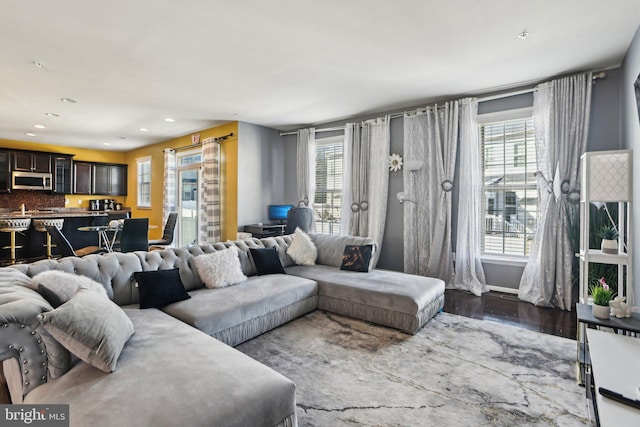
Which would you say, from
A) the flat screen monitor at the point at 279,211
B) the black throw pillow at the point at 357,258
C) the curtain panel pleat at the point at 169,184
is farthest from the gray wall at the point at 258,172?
the black throw pillow at the point at 357,258

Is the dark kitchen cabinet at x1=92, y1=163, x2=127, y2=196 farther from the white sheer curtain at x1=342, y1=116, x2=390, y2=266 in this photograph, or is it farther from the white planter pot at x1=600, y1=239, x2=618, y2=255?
the white planter pot at x1=600, y1=239, x2=618, y2=255

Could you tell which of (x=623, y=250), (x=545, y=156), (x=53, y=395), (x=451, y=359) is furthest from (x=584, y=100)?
(x=53, y=395)

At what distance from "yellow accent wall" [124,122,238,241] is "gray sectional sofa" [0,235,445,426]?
2.89m

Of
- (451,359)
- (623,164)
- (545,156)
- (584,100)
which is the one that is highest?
(584,100)

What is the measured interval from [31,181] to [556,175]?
10.4m

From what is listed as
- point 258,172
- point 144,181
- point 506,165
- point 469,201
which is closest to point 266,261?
point 469,201

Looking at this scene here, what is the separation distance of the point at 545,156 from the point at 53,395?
15.8ft

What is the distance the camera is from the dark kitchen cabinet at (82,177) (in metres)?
8.39

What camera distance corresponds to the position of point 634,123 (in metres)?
2.87

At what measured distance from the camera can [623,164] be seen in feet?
9.09

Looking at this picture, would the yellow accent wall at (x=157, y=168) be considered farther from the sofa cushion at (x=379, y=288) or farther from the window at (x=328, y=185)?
the sofa cushion at (x=379, y=288)

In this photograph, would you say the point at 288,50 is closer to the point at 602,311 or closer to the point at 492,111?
the point at 492,111

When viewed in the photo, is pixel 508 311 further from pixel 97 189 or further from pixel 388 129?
pixel 97 189

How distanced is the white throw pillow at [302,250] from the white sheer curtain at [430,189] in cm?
166
